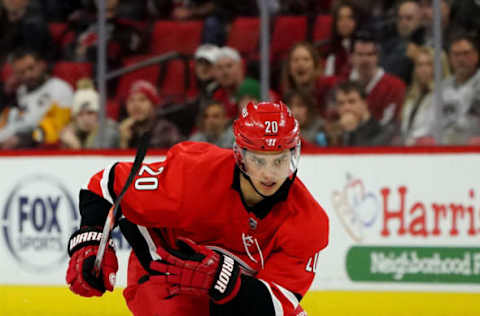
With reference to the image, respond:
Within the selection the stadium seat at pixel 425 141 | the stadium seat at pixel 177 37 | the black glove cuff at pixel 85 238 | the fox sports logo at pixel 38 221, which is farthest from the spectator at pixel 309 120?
the black glove cuff at pixel 85 238

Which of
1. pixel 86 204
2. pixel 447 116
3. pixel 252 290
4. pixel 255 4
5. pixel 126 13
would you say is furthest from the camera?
pixel 126 13

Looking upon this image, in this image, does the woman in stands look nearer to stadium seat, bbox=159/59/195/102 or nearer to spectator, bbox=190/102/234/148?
spectator, bbox=190/102/234/148

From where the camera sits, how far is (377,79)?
218 inches

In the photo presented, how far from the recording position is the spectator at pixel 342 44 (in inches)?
→ 221

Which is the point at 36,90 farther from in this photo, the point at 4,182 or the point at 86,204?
the point at 86,204

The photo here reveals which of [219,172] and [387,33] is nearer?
[219,172]

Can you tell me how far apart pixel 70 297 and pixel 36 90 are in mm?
1455

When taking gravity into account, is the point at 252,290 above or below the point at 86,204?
below

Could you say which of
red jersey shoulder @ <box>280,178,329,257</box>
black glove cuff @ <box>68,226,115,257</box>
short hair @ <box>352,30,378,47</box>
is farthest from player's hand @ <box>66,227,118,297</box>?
short hair @ <box>352,30,378,47</box>

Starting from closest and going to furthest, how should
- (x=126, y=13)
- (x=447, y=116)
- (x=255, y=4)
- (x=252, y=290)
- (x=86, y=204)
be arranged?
(x=252, y=290) < (x=86, y=204) < (x=447, y=116) < (x=255, y=4) < (x=126, y=13)

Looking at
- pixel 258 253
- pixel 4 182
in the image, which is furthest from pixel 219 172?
pixel 4 182

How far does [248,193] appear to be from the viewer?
322 centimetres

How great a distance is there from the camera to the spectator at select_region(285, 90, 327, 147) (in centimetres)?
559

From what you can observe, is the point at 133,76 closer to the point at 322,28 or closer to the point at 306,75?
the point at 306,75
